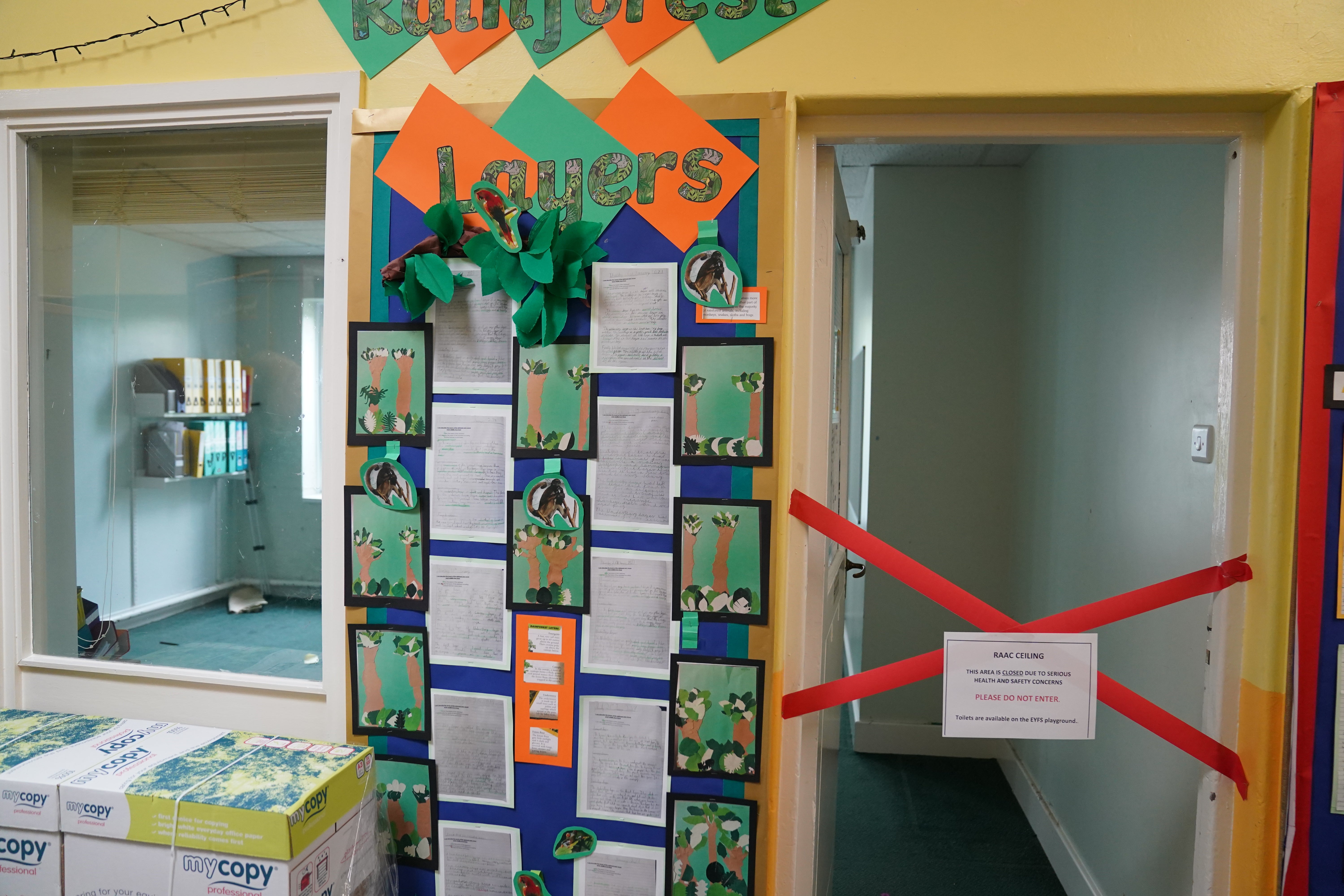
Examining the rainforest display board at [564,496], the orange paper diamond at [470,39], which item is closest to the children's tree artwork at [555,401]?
A: the rainforest display board at [564,496]

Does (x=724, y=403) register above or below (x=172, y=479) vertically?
above

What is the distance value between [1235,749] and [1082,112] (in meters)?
1.14

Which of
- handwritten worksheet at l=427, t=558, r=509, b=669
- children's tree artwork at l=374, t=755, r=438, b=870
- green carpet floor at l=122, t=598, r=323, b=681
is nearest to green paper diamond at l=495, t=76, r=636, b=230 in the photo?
handwritten worksheet at l=427, t=558, r=509, b=669

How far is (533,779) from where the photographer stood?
4.39ft

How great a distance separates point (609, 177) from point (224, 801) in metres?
1.23

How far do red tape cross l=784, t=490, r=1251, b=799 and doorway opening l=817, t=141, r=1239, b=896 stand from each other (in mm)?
46

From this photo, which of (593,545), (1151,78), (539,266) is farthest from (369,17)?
(1151,78)

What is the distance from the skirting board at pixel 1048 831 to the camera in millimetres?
2098

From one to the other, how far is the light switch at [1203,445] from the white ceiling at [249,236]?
6.28 feet

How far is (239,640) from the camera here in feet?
4.96

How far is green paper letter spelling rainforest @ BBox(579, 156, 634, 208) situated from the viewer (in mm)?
1268

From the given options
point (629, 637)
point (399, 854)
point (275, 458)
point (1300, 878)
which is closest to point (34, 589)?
point (275, 458)

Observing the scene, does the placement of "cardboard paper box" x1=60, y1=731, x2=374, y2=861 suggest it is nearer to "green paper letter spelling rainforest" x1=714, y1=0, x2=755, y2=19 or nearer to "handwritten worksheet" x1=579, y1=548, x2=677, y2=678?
"handwritten worksheet" x1=579, y1=548, x2=677, y2=678

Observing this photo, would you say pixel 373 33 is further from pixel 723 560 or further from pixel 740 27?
pixel 723 560
